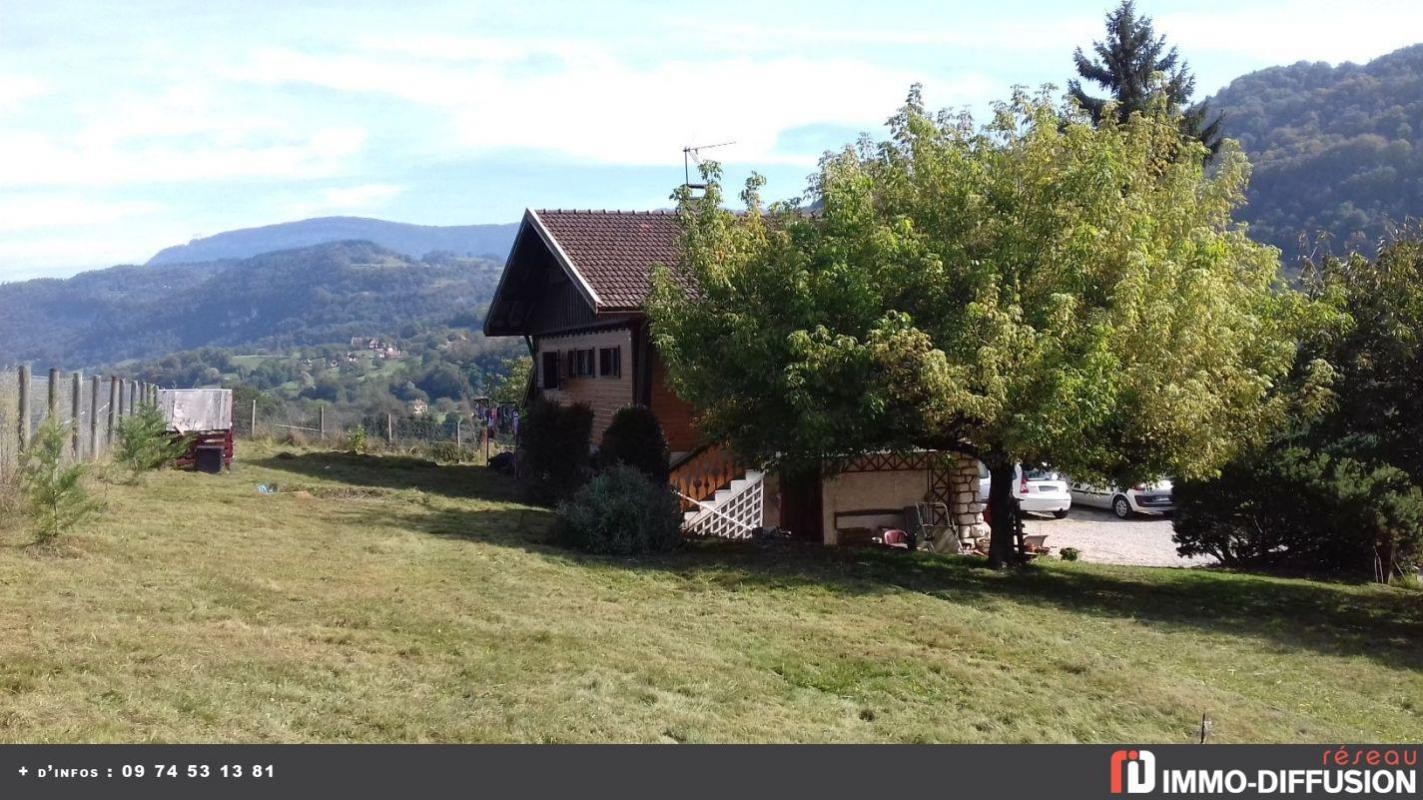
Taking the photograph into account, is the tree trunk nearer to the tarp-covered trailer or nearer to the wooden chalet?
the wooden chalet

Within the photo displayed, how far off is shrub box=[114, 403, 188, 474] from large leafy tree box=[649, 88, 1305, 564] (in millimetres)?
7421

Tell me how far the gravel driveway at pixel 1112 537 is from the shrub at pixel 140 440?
48.8ft

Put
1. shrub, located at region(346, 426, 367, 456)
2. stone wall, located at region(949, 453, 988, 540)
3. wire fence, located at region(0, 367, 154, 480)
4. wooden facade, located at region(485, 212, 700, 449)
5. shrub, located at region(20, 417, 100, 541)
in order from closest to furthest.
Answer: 1. shrub, located at region(20, 417, 100, 541)
2. wire fence, located at region(0, 367, 154, 480)
3. stone wall, located at region(949, 453, 988, 540)
4. wooden facade, located at region(485, 212, 700, 449)
5. shrub, located at region(346, 426, 367, 456)

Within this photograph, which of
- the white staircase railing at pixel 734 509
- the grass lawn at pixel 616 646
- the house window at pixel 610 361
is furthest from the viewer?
the house window at pixel 610 361

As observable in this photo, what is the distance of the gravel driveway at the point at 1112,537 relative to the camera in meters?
22.8

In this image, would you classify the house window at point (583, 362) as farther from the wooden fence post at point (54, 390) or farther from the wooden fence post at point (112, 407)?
the wooden fence post at point (54, 390)

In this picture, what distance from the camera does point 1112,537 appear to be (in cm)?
2689

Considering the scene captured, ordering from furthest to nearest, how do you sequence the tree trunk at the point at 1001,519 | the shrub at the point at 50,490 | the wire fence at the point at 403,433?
the wire fence at the point at 403,433, the tree trunk at the point at 1001,519, the shrub at the point at 50,490

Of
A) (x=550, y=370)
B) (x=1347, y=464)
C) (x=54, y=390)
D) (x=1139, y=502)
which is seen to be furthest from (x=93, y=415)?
(x=1139, y=502)

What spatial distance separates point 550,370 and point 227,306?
155 metres

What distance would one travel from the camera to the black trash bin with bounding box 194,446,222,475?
21547 mm

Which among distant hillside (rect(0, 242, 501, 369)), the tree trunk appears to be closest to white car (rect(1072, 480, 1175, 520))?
the tree trunk

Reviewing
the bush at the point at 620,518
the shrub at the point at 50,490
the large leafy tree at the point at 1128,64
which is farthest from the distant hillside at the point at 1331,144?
the shrub at the point at 50,490

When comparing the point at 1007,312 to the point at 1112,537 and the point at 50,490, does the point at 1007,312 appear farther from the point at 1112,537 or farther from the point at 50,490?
the point at 1112,537
